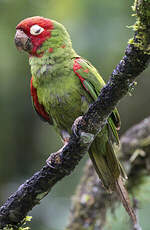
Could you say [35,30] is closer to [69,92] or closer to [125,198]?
[69,92]

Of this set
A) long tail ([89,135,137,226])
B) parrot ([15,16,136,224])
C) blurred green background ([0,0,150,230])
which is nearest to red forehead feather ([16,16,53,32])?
parrot ([15,16,136,224])

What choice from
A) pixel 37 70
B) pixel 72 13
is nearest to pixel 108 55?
pixel 72 13

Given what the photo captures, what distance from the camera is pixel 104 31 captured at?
6133mm

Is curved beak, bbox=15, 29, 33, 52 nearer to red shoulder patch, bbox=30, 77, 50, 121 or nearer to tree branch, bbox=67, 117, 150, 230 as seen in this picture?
red shoulder patch, bbox=30, 77, 50, 121

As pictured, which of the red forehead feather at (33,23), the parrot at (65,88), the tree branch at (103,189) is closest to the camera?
the parrot at (65,88)

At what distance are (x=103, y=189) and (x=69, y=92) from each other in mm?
1510

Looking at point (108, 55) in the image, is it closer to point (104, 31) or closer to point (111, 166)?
point (104, 31)

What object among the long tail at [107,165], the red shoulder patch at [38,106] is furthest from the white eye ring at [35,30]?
the long tail at [107,165]

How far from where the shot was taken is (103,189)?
462cm

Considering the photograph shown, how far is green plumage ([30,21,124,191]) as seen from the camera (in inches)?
142

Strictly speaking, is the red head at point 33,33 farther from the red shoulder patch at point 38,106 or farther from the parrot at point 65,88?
the red shoulder patch at point 38,106

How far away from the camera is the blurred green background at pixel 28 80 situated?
6.21 m

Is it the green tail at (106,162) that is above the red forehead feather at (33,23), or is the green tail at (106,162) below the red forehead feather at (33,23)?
below

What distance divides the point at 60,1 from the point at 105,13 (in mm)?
820
